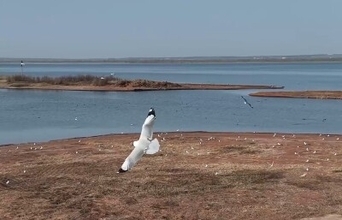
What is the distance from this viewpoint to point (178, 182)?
16922 mm

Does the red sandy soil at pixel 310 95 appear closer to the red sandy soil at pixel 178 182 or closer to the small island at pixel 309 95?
the small island at pixel 309 95

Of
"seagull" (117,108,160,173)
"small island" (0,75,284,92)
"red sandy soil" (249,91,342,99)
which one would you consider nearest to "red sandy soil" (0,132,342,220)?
"seagull" (117,108,160,173)

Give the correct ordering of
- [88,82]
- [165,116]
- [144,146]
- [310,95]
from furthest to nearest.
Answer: [88,82], [310,95], [165,116], [144,146]

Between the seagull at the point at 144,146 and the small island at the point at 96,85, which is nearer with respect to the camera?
the seagull at the point at 144,146

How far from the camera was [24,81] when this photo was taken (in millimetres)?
84375

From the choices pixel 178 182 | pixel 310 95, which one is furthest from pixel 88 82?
pixel 178 182

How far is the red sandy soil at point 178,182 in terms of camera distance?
1389cm

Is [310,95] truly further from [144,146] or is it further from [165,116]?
[144,146]

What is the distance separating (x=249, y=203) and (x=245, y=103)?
1524 inches

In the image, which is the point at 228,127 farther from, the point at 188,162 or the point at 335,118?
the point at 188,162

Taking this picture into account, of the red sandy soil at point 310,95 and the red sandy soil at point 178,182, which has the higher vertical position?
the red sandy soil at point 178,182

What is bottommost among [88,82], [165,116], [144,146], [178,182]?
[88,82]

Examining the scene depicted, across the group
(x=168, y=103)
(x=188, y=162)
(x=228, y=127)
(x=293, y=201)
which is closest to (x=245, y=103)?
(x=168, y=103)

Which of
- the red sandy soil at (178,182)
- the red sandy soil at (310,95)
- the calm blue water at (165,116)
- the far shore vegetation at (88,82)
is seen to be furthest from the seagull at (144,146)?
the far shore vegetation at (88,82)
